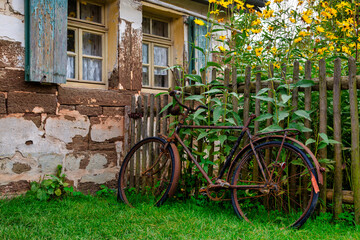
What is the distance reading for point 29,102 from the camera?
4.20m

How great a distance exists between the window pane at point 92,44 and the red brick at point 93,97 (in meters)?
0.70

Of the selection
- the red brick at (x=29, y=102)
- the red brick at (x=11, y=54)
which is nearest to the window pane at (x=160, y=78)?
the red brick at (x=29, y=102)

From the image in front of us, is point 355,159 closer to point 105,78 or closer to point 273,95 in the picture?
point 273,95

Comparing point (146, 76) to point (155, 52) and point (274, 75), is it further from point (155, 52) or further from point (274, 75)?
point (274, 75)

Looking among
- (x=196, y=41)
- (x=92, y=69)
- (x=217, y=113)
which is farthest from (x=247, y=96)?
(x=196, y=41)

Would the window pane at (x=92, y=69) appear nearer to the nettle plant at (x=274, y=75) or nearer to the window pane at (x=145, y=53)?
the window pane at (x=145, y=53)

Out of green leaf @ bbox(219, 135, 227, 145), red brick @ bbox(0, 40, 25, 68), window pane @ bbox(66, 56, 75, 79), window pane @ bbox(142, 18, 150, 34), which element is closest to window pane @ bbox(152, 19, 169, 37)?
window pane @ bbox(142, 18, 150, 34)

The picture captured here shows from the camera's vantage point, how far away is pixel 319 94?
10.2 feet

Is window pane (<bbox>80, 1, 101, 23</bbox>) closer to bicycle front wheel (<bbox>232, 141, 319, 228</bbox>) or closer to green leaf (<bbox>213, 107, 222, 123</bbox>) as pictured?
green leaf (<bbox>213, 107, 222, 123</bbox>)

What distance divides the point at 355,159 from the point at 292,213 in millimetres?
678

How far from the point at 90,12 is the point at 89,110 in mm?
1496

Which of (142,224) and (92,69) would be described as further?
(92,69)

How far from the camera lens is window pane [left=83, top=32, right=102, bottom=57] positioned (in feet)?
16.8

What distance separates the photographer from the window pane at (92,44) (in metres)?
5.11
